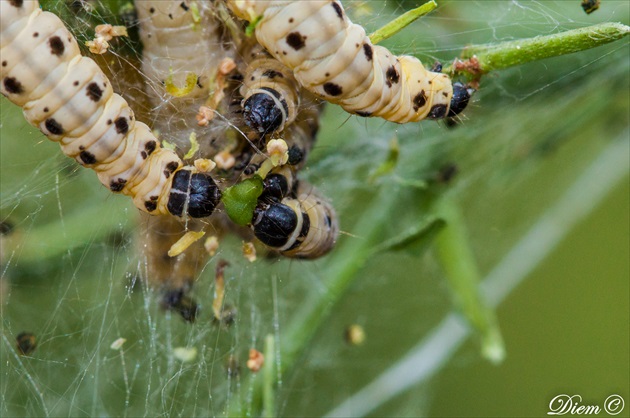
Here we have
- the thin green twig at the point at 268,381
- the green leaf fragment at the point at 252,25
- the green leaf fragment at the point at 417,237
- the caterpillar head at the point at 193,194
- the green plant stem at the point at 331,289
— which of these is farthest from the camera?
the green plant stem at the point at 331,289

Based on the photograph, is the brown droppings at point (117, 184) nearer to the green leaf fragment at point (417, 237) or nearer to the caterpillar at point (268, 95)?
the caterpillar at point (268, 95)

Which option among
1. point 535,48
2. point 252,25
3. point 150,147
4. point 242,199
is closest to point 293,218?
point 242,199

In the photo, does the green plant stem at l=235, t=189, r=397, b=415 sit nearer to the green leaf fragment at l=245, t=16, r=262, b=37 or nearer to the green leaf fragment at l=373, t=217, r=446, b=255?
the green leaf fragment at l=373, t=217, r=446, b=255

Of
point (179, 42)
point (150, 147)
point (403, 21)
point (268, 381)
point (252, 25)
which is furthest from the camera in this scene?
point (268, 381)

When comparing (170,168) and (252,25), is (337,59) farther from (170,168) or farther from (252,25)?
(170,168)

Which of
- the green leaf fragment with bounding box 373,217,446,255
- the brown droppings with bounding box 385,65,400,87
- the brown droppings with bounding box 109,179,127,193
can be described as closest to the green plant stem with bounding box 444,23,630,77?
the brown droppings with bounding box 385,65,400,87

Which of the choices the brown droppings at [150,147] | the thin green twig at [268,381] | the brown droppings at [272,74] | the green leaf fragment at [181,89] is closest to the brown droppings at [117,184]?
the brown droppings at [150,147]

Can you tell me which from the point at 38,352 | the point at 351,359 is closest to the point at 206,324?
the point at 38,352
